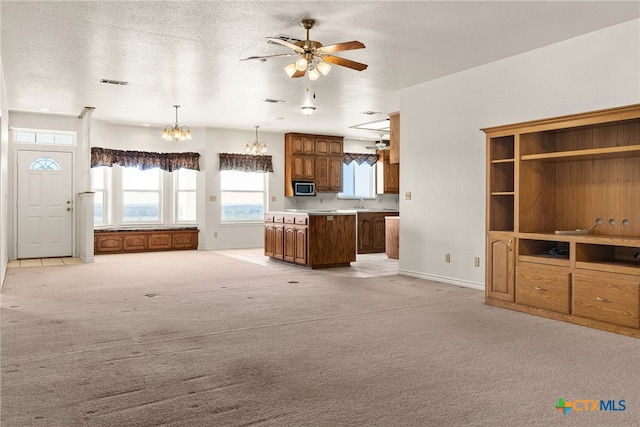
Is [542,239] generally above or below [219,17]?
below

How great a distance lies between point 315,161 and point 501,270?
743 cm

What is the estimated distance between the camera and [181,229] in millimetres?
10984

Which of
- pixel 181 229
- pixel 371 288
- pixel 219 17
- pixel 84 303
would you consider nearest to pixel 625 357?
pixel 371 288

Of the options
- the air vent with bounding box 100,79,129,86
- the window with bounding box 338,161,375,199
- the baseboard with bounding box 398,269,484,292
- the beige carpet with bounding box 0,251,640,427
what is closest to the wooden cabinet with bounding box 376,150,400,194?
the window with bounding box 338,161,375,199

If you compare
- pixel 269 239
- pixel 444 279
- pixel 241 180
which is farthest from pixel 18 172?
pixel 444 279

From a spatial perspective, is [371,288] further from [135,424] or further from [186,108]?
[186,108]

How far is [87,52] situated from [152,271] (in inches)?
135

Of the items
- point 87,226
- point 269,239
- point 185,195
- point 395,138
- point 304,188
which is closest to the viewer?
point 395,138

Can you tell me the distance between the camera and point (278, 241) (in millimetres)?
8758

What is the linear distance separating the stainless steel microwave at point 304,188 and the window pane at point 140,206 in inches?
123

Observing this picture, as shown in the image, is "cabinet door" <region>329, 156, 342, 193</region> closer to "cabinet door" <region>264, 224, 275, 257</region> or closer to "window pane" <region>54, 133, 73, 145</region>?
"cabinet door" <region>264, 224, 275, 257</region>

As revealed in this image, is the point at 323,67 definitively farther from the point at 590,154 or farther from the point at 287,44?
the point at 590,154

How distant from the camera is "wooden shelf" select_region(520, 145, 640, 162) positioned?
4.14 meters

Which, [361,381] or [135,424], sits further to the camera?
[361,381]
